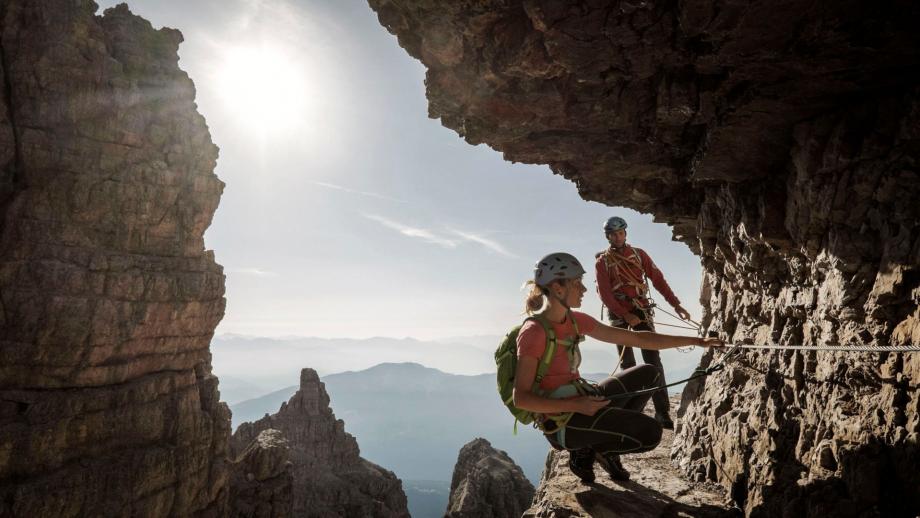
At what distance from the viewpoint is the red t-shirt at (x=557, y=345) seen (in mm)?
5137

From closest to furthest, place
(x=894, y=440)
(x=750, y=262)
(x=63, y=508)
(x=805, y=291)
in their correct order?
(x=894, y=440), (x=805, y=291), (x=750, y=262), (x=63, y=508)

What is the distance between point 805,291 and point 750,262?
5.72ft

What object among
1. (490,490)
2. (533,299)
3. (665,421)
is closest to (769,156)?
(533,299)

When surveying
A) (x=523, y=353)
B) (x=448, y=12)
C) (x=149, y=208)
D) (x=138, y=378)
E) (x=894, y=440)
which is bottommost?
(x=138, y=378)

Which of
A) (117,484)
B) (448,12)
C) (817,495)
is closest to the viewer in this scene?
(817,495)

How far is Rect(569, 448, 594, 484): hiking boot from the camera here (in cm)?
622

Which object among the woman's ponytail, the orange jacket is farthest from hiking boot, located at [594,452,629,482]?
the orange jacket

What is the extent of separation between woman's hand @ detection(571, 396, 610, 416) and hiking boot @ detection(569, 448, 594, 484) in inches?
58.9

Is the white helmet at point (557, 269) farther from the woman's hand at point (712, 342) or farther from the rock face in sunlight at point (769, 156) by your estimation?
the rock face in sunlight at point (769, 156)

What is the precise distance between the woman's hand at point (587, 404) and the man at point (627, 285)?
4601 mm

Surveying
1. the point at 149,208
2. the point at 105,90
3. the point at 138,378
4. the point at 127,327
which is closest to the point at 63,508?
the point at 138,378

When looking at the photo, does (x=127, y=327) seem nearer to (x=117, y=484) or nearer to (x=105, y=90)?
(x=117, y=484)

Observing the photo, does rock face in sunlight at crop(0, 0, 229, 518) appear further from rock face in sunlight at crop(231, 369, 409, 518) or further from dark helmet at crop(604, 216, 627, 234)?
dark helmet at crop(604, 216, 627, 234)

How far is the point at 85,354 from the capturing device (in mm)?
37875
